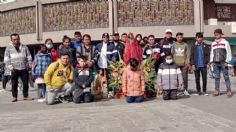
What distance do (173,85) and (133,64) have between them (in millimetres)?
1081

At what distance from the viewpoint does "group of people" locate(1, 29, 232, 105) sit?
430 inches

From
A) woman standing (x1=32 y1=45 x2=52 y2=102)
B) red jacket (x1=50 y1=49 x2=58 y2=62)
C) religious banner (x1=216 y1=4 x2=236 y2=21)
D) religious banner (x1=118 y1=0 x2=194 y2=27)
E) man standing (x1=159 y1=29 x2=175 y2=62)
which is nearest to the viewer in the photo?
man standing (x1=159 y1=29 x2=175 y2=62)

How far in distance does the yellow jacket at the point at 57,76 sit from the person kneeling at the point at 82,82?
28 centimetres

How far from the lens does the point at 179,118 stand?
7.98m

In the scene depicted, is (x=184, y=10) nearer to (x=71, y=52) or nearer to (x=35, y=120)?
(x=71, y=52)

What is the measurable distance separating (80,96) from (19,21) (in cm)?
2740

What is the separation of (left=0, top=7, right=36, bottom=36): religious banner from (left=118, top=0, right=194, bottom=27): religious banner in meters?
7.67

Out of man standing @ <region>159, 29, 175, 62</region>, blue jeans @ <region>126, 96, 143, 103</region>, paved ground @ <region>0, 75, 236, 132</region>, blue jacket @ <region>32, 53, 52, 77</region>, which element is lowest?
paved ground @ <region>0, 75, 236, 132</region>

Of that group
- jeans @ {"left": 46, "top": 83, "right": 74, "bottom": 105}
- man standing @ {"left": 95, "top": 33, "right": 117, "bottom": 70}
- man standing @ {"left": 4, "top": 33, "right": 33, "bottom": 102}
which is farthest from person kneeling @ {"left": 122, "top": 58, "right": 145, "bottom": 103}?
man standing @ {"left": 4, "top": 33, "right": 33, "bottom": 102}

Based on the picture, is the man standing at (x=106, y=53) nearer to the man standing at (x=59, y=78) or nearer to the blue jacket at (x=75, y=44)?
the blue jacket at (x=75, y=44)

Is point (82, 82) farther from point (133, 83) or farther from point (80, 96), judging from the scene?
point (133, 83)

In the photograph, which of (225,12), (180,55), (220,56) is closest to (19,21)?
(225,12)

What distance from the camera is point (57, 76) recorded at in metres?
11.1

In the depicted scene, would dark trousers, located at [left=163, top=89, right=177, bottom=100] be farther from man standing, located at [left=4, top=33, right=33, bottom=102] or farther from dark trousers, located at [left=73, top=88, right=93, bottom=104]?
man standing, located at [left=4, top=33, right=33, bottom=102]
